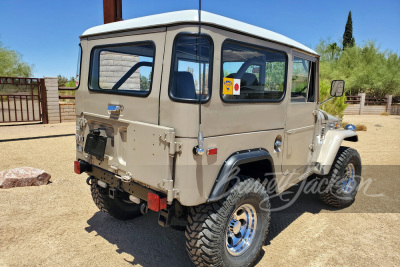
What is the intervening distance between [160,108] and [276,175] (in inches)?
60.4

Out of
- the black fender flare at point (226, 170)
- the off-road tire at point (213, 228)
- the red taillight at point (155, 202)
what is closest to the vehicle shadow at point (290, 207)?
the off-road tire at point (213, 228)

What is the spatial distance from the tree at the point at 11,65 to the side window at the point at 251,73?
104 feet

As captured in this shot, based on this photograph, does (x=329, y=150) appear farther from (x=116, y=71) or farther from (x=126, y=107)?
(x=116, y=71)

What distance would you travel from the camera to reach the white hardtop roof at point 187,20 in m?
2.32

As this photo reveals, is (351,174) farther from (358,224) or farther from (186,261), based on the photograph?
(186,261)

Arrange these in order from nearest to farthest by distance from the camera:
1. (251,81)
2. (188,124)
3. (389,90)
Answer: (188,124) → (251,81) → (389,90)

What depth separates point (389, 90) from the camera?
27047 millimetres

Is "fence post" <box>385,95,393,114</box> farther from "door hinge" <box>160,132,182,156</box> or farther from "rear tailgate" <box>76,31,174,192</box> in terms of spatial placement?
"door hinge" <box>160,132,182,156</box>

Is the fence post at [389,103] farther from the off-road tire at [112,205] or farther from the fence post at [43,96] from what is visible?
the off-road tire at [112,205]

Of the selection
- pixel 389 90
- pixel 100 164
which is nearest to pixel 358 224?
pixel 100 164

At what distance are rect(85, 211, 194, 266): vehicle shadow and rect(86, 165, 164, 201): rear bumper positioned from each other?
31.5 inches

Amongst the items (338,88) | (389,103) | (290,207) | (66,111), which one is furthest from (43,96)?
(389,103)

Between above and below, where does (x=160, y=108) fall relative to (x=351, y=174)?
above

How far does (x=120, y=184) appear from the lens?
2967 millimetres
